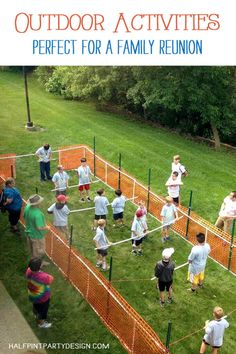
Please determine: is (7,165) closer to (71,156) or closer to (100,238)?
(71,156)

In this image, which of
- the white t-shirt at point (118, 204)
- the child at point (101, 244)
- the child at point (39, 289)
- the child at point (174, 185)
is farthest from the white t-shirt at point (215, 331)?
the child at point (174, 185)

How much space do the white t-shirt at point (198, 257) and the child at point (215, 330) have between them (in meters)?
2.06

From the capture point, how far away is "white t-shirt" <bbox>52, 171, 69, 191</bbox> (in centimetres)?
1514

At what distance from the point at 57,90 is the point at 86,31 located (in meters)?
24.6

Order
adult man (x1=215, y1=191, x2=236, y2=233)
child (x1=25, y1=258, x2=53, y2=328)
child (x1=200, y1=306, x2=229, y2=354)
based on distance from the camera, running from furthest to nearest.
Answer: adult man (x1=215, y1=191, x2=236, y2=233), child (x1=25, y1=258, x2=53, y2=328), child (x1=200, y1=306, x2=229, y2=354)

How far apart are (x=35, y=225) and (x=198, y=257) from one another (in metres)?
3.90

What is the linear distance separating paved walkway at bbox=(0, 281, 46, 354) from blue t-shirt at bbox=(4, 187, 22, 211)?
9.36 ft

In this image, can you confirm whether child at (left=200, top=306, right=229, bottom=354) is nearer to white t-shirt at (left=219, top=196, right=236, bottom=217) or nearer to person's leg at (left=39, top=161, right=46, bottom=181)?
white t-shirt at (left=219, top=196, right=236, bottom=217)

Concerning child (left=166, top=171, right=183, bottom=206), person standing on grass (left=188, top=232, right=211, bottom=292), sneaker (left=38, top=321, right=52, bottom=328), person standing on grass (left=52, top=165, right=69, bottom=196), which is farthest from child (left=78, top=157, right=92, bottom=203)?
sneaker (left=38, top=321, right=52, bottom=328)

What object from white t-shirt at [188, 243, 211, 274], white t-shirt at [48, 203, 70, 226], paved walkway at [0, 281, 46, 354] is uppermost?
white t-shirt at [48, 203, 70, 226]

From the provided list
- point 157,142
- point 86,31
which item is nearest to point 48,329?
point 86,31

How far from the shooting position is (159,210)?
50.9 feet

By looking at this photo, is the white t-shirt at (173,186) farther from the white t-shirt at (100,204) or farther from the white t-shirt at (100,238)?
the white t-shirt at (100,238)

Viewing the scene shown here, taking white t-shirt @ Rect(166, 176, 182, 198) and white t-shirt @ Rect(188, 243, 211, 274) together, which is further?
white t-shirt @ Rect(166, 176, 182, 198)
